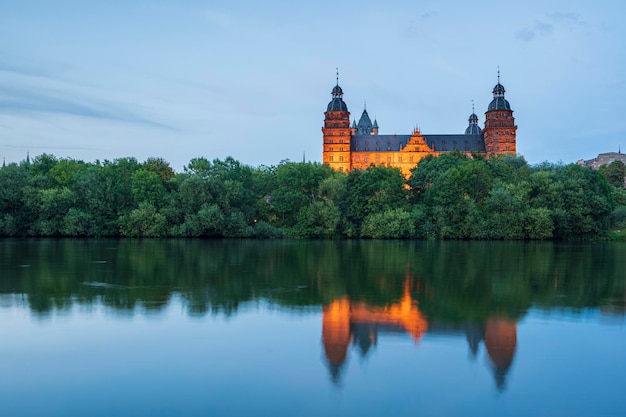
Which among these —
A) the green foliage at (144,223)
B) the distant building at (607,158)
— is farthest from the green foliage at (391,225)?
the distant building at (607,158)

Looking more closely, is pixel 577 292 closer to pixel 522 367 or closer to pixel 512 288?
pixel 512 288

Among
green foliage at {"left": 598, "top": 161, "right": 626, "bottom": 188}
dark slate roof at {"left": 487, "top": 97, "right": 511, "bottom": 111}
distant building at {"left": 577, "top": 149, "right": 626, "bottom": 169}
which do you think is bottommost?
green foliage at {"left": 598, "top": 161, "right": 626, "bottom": 188}

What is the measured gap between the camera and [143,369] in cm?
916

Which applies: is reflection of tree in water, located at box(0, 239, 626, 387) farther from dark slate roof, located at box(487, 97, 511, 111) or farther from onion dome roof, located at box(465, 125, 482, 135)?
onion dome roof, located at box(465, 125, 482, 135)

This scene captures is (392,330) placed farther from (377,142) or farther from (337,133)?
(377,142)

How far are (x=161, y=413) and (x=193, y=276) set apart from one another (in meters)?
13.6

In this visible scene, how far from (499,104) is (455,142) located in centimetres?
1214

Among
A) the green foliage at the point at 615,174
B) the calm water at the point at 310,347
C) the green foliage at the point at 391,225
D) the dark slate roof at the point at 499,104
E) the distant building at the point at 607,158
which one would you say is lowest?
the calm water at the point at 310,347

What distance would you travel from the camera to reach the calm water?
7.79m

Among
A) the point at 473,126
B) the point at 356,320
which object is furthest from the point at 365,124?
the point at 356,320

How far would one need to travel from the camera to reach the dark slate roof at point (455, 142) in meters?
124

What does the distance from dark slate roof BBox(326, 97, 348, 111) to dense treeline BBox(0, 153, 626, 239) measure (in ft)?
177

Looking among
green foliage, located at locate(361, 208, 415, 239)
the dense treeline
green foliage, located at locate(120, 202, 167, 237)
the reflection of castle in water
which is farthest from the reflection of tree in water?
green foliage, located at locate(361, 208, 415, 239)

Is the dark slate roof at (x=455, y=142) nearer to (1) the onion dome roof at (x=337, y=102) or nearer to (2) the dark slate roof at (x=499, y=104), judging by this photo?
(2) the dark slate roof at (x=499, y=104)
